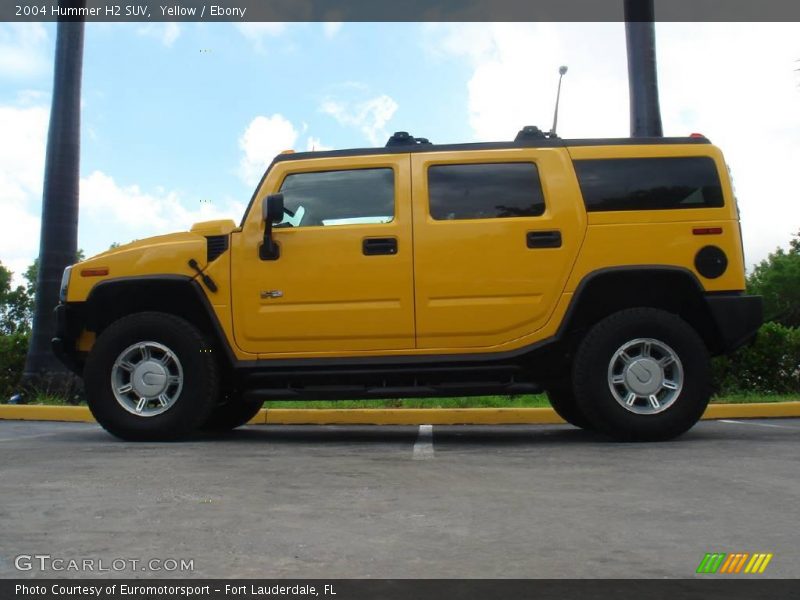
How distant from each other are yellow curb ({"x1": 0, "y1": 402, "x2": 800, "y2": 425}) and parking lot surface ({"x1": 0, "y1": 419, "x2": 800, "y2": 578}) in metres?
2.01

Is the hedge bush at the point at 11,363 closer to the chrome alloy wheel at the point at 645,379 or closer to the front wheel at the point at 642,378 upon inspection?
the front wheel at the point at 642,378

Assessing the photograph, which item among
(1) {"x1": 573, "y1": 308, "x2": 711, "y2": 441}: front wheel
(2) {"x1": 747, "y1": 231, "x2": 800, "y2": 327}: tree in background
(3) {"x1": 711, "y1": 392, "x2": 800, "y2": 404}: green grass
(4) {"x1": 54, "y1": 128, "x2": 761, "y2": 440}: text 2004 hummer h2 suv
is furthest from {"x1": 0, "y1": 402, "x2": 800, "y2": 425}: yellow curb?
(2) {"x1": 747, "y1": 231, "x2": 800, "y2": 327}: tree in background

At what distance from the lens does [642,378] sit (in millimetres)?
6215

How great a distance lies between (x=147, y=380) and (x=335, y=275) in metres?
1.59

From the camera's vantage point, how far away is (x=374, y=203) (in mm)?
6523

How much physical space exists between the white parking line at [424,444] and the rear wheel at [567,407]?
1.12 metres

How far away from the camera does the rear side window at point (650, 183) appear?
635 cm

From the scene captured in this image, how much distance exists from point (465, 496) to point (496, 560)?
1.13 m

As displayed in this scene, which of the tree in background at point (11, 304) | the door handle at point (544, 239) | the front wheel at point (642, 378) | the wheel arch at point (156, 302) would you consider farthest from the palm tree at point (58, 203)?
the tree in background at point (11, 304)

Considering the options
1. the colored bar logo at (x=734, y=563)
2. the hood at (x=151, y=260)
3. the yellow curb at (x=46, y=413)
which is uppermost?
the hood at (x=151, y=260)

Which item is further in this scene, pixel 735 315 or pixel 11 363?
pixel 11 363

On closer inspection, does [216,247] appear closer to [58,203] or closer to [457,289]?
[457,289]

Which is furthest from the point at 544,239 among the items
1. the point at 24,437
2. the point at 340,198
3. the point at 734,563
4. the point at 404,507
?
the point at 24,437
